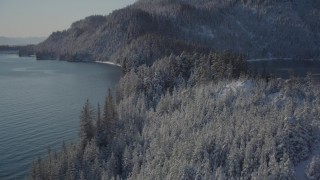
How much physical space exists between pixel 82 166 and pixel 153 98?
50800 mm

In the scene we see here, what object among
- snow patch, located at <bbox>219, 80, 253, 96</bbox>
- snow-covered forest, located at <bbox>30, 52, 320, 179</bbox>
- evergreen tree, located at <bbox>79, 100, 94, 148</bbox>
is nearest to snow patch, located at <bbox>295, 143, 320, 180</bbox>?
snow-covered forest, located at <bbox>30, 52, 320, 179</bbox>

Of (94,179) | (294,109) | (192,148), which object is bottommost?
(94,179)

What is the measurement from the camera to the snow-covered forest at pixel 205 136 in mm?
88500

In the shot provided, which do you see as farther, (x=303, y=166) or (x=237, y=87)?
(x=237, y=87)

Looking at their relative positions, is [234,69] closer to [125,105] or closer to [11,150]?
[125,105]

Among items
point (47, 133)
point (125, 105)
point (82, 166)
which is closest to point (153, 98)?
point (125, 105)

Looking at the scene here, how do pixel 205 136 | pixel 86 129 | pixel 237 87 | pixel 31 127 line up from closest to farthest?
pixel 205 136 < pixel 86 129 < pixel 237 87 < pixel 31 127

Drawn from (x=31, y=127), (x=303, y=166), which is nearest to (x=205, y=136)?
(x=303, y=166)

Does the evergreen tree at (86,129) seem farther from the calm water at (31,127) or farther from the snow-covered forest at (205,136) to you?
the calm water at (31,127)

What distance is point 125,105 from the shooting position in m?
144

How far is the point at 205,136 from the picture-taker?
99062 mm

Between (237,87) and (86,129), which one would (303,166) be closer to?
(237,87)

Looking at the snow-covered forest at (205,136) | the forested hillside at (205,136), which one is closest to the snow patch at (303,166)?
the forested hillside at (205,136)

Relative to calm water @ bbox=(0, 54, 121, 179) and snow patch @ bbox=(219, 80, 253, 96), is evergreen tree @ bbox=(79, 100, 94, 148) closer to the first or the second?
calm water @ bbox=(0, 54, 121, 179)
